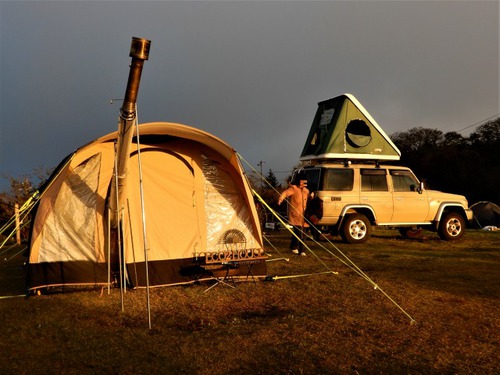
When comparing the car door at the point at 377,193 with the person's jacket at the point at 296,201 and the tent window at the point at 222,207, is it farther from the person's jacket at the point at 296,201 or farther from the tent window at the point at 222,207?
the tent window at the point at 222,207

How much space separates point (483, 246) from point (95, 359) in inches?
452

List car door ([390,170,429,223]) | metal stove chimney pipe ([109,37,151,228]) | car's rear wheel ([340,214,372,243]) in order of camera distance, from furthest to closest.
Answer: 1. car door ([390,170,429,223])
2. car's rear wheel ([340,214,372,243])
3. metal stove chimney pipe ([109,37,151,228])

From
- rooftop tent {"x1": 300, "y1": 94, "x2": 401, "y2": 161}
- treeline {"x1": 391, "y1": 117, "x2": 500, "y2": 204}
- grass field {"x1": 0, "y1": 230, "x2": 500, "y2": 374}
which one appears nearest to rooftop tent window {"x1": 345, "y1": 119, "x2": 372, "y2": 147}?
rooftop tent {"x1": 300, "y1": 94, "x2": 401, "y2": 161}

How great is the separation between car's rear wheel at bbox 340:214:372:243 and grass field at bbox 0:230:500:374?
11.7 feet

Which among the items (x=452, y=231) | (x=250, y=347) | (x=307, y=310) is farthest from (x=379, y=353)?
(x=452, y=231)

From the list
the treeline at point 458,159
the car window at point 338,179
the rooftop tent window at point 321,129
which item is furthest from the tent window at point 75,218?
the treeline at point 458,159

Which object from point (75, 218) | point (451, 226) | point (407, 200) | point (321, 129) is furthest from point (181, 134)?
point (451, 226)

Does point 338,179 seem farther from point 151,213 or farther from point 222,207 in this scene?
point 151,213

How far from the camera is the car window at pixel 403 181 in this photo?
1306cm

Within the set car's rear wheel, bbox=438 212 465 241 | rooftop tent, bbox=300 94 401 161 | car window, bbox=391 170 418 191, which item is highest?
rooftop tent, bbox=300 94 401 161

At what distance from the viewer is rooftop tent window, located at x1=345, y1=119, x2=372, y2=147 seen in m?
12.7

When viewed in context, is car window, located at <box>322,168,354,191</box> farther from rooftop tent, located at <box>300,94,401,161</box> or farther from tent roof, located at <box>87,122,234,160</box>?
tent roof, located at <box>87,122,234,160</box>

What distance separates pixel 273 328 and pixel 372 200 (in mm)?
7972

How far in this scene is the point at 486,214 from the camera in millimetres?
22359
